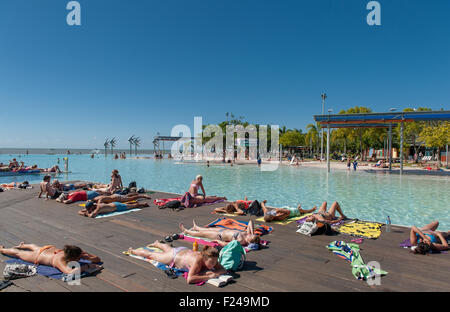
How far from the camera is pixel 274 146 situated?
214 ft

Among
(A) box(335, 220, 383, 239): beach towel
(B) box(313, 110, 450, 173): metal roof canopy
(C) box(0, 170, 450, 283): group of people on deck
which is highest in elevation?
(B) box(313, 110, 450, 173): metal roof canopy

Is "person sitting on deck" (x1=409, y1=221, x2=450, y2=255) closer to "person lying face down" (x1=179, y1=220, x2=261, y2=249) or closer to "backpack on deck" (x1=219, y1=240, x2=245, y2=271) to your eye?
"person lying face down" (x1=179, y1=220, x2=261, y2=249)

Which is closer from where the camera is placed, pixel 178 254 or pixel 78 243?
pixel 178 254

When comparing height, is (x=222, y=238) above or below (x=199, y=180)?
below

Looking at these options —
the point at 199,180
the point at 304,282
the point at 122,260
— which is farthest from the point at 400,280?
the point at 199,180

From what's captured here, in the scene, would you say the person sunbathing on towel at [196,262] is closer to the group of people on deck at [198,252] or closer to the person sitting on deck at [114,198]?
the group of people on deck at [198,252]

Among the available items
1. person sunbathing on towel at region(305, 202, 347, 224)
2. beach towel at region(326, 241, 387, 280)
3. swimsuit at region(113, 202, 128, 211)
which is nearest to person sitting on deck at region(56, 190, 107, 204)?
swimsuit at region(113, 202, 128, 211)

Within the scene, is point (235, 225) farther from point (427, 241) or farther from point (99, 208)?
point (99, 208)

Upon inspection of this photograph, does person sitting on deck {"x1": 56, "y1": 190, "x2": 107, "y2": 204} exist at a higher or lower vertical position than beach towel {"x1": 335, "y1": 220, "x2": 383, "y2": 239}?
higher

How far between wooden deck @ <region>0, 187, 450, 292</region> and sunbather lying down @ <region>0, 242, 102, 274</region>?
203 mm

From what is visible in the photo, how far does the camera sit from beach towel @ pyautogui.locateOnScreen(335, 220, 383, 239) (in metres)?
6.31

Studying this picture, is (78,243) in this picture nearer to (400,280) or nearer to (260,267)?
(260,267)

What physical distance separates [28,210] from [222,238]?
289 inches

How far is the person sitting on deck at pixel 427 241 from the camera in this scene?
16.6ft
